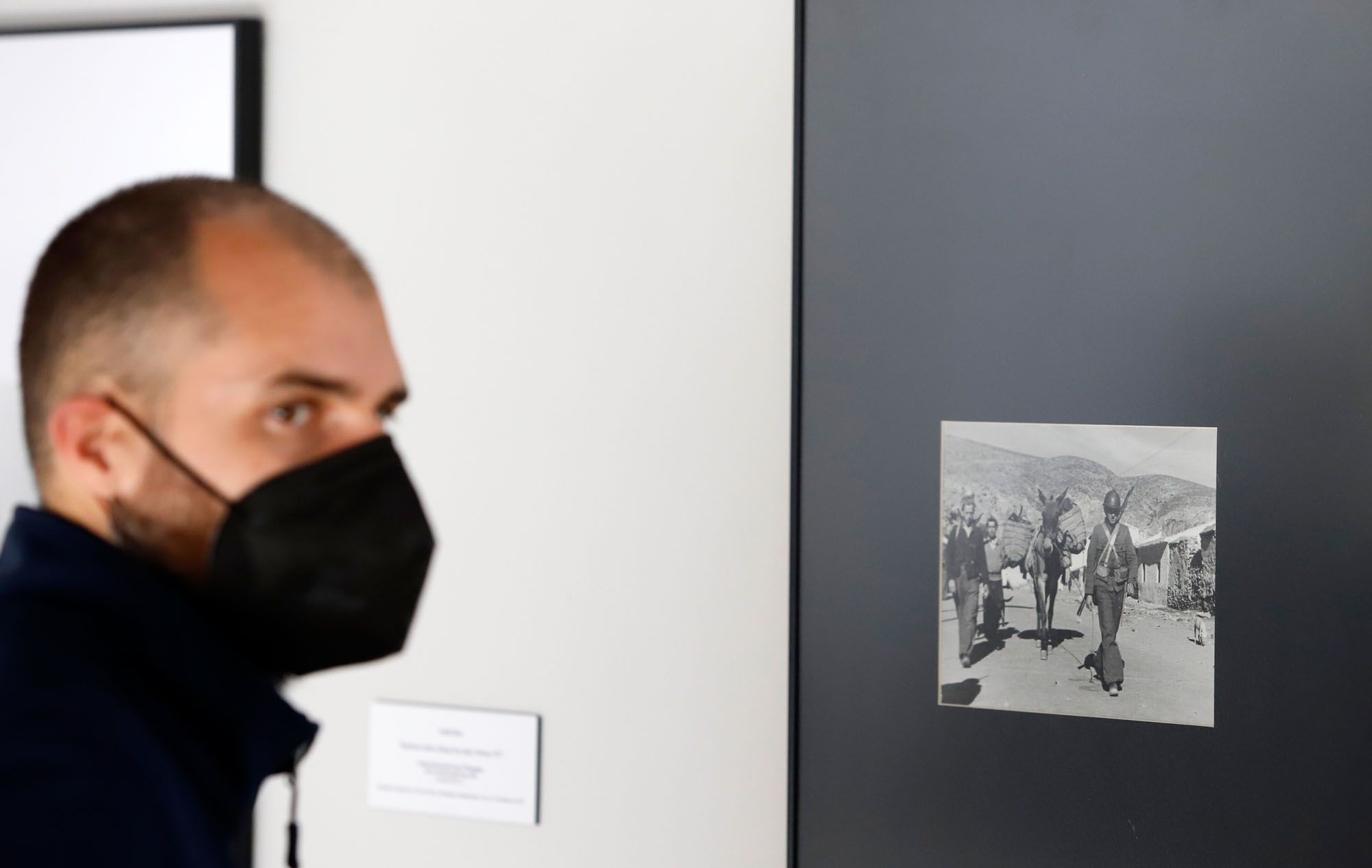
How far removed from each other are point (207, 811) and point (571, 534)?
2.16 feet

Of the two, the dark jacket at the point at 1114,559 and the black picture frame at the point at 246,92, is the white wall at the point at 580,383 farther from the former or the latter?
the dark jacket at the point at 1114,559

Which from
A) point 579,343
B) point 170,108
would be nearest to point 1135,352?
point 579,343

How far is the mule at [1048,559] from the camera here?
87cm

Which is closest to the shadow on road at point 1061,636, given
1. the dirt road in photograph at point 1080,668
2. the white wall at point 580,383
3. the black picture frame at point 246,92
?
the dirt road in photograph at point 1080,668

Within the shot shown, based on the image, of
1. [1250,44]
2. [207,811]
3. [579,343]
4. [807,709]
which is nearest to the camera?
[207,811]

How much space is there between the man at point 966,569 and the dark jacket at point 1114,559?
0.28ft

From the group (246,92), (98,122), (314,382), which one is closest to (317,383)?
(314,382)

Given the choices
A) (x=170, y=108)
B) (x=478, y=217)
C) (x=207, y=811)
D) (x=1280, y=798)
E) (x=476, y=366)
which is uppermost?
(x=170, y=108)

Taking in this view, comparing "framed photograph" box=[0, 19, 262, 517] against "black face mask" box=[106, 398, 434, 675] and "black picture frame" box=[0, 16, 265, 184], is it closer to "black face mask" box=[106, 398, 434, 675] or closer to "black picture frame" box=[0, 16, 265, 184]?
"black picture frame" box=[0, 16, 265, 184]

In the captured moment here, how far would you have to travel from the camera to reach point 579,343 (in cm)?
105

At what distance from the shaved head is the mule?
0.64m

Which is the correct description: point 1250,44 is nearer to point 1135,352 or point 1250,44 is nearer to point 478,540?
point 1135,352

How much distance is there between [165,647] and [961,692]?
2.17 feet

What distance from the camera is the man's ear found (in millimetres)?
409
